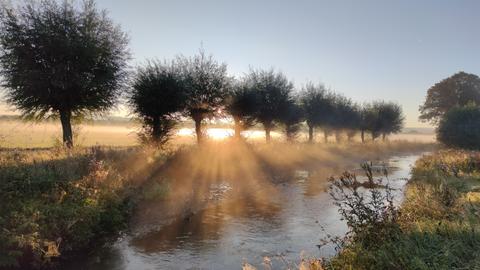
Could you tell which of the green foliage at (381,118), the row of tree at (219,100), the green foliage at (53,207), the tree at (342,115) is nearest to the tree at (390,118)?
the green foliage at (381,118)

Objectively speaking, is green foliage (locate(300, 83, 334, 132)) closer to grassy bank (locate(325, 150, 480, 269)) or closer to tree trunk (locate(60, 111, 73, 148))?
tree trunk (locate(60, 111, 73, 148))

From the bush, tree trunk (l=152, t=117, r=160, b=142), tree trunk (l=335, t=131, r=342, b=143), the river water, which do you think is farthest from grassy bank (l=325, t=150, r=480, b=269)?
tree trunk (l=335, t=131, r=342, b=143)

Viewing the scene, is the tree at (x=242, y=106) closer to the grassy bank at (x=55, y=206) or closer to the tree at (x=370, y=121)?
the grassy bank at (x=55, y=206)

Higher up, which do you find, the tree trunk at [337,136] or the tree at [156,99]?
the tree at [156,99]

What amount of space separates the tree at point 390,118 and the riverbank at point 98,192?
195 feet

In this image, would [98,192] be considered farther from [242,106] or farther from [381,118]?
[381,118]

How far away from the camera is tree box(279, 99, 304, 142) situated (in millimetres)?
53050

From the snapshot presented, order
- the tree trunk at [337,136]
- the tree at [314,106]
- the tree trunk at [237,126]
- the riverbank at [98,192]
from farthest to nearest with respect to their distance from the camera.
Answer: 1. the tree trunk at [337,136]
2. the tree at [314,106]
3. the tree trunk at [237,126]
4. the riverbank at [98,192]

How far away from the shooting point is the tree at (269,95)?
51.1 metres

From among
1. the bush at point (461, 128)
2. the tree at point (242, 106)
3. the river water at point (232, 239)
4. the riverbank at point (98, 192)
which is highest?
the tree at point (242, 106)

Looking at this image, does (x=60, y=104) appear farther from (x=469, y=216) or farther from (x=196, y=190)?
(x=469, y=216)

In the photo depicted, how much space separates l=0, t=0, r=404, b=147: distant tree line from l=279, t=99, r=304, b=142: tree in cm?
27

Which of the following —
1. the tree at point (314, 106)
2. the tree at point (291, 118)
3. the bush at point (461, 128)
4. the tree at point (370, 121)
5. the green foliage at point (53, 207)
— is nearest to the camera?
the green foliage at point (53, 207)

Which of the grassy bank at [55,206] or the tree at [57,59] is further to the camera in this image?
the tree at [57,59]
